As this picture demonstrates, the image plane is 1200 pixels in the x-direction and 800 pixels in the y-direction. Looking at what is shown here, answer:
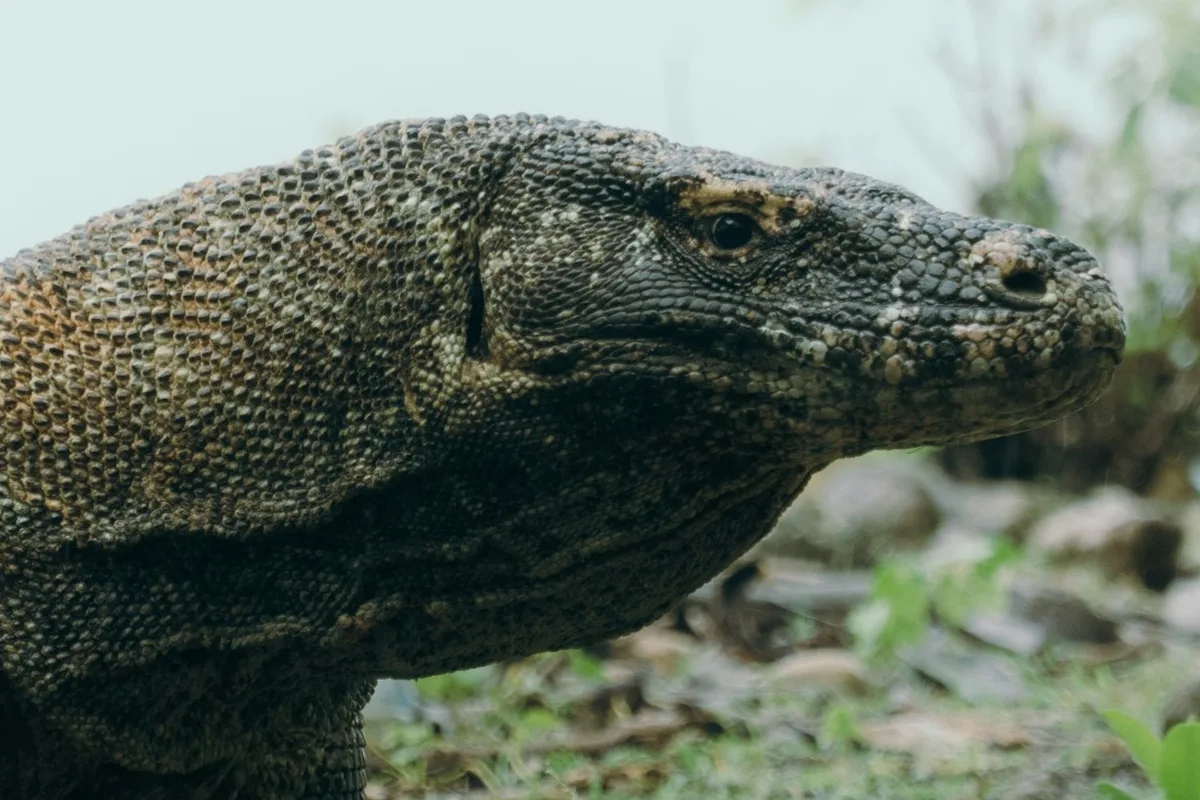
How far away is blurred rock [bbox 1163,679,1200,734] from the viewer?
435cm

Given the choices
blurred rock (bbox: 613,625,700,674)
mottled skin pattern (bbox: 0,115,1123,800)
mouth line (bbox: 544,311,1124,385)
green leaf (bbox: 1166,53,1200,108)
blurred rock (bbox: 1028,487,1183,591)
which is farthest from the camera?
blurred rock (bbox: 1028,487,1183,591)

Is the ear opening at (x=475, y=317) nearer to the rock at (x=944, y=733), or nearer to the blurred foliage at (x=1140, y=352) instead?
the rock at (x=944, y=733)

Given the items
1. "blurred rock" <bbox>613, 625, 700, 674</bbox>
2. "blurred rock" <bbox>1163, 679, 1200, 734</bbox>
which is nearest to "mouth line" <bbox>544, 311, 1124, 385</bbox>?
"blurred rock" <bbox>1163, 679, 1200, 734</bbox>

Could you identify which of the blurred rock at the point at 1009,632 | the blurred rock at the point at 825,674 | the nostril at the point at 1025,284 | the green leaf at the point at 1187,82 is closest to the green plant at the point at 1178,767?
the nostril at the point at 1025,284

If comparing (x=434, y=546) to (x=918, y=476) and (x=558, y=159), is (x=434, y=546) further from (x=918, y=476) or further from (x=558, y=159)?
(x=918, y=476)

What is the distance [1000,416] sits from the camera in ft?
7.09

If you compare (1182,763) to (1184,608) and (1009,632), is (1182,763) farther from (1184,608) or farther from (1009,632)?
(1184,608)

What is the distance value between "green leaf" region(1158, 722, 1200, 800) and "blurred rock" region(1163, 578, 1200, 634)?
5.04m

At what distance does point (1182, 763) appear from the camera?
3006mm

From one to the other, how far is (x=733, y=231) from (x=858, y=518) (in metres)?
8.09

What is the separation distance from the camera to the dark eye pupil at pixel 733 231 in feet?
7.62

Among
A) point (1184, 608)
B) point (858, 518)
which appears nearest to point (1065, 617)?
point (1184, 608)

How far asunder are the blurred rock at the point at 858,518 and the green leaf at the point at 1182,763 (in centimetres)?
616

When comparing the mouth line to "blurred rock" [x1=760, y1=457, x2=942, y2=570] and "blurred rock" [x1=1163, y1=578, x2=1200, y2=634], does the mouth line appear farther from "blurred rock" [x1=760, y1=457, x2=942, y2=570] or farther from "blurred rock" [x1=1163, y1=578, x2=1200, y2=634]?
"blurred rock" [x1=760, y1=457, x2=942, y2=570]
